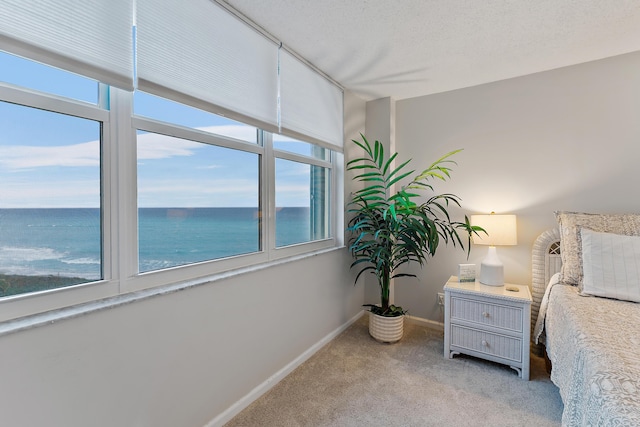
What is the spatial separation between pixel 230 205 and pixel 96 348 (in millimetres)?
988

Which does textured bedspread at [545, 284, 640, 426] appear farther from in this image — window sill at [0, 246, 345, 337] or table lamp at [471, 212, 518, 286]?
window sill at [0, 246, 345, 337]

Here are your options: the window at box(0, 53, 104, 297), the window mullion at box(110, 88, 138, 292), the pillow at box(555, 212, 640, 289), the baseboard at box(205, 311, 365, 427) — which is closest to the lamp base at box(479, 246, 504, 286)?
the pillow at box(555, 212, 640, 289)

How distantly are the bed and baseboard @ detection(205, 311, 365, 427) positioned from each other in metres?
1.60

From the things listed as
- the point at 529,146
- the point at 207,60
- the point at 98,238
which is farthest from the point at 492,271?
the point at 98,238

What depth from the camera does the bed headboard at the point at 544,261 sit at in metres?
2.33

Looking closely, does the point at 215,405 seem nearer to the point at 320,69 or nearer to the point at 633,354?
the point at 633,354

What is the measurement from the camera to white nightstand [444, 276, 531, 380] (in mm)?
2129

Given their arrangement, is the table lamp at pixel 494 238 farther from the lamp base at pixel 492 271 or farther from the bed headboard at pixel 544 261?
the bed headboard at pixel 544 261

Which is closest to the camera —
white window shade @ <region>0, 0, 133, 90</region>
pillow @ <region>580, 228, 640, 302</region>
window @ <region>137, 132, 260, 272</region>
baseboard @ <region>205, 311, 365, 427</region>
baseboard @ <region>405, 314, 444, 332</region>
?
white window shade @ <region>0, 0, 133, 90</region>

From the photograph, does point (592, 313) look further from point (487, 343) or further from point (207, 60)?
point (207, 60)

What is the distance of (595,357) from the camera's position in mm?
1192

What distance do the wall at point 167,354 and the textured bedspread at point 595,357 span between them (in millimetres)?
1626

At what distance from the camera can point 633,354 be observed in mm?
1180

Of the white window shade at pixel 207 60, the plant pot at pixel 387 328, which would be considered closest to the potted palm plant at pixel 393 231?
the plant pot at pixel 387 328
